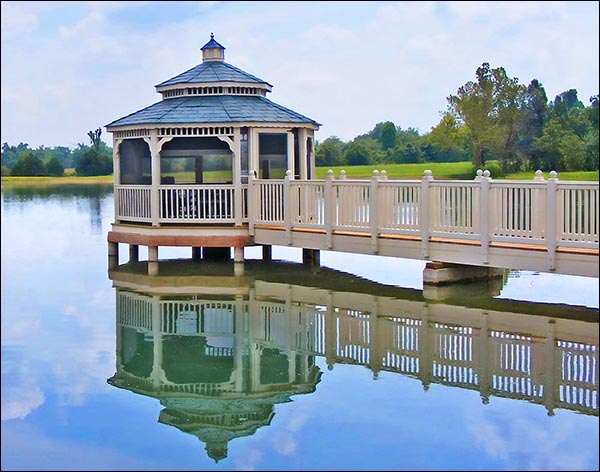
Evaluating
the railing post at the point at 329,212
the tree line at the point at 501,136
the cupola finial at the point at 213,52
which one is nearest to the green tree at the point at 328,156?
the tree line at the point at 501,136

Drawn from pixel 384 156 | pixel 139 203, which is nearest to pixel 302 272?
pixel 139 203

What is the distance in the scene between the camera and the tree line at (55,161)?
51.7 metres

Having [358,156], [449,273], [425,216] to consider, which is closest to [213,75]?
[425,216]

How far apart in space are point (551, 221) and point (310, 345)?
11.9 feet

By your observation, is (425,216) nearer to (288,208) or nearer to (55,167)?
(288,208)

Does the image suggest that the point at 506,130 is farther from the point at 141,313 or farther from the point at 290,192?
the point at 141,313

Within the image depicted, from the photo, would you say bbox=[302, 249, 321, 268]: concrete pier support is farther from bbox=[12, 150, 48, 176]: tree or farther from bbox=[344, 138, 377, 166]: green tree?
bbox=[12, 150, 48, 176]: tree

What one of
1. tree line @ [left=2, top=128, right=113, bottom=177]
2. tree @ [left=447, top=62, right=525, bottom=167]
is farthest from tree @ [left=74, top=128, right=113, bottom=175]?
tree @ [left=447, top=62, right=525, bottom=167]

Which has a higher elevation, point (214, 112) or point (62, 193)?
point (214, 112)

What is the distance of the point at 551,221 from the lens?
12.6 m

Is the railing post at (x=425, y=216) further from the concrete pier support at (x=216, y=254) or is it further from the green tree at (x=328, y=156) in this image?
the green tree at (x=328, y=156)

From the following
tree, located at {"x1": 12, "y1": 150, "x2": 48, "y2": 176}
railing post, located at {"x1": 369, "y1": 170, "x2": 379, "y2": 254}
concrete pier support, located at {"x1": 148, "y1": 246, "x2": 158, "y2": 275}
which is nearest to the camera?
railing post, located at {"x1": 369, "y1": 170, "x2": 379, "y2": 254}

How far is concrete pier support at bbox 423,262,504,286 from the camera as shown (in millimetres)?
14664

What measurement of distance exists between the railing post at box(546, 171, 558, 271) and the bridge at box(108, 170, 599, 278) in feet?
0.04
